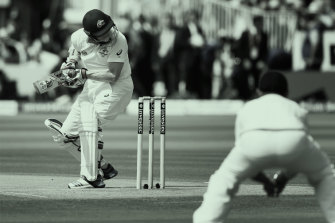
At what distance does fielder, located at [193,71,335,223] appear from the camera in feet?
28.5

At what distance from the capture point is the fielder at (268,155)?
28.5ft

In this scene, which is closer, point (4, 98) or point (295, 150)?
point (295, 150)

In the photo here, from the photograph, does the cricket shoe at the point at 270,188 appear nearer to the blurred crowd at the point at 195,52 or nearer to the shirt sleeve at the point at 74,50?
the shirt sleeve at the point at 74,50

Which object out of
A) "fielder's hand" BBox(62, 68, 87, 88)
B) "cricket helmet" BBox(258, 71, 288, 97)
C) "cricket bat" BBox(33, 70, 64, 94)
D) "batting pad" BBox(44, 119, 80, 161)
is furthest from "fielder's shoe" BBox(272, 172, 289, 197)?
"batting pad" BBox(44, 119, 80, 161)

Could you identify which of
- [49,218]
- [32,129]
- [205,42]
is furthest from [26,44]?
[49,218]

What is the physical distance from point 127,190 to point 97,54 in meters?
1.47

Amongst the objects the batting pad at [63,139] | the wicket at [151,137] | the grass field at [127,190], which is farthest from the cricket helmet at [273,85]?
the batting pad at [63,139]

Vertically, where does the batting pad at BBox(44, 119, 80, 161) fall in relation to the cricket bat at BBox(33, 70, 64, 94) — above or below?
below

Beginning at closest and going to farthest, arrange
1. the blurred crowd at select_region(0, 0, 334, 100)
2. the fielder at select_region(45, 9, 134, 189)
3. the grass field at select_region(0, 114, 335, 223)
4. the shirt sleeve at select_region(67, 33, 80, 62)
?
the grass field at select_region(0, 114, 335, 223), the fielder at select_region(45, 9, 134, 189), the shirt sleeve at select_region(67, 33, 80, 62), the blurred crowd at select_region(0, 0, 334, 100)

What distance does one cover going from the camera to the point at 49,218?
34.0ft

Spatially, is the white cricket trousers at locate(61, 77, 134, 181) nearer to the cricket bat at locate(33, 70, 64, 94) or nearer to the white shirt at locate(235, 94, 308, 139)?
the cricket bat at locate(33, 70, 64, 94)

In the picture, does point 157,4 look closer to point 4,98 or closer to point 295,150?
point 4,98

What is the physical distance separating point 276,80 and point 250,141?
63cm

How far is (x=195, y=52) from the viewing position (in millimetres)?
30609
